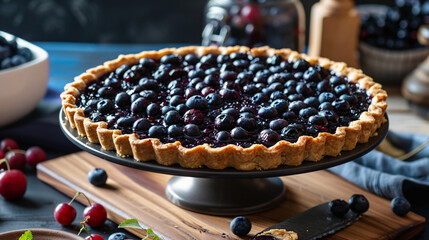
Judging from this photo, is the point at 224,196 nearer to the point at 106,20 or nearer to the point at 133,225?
the point at 133,225

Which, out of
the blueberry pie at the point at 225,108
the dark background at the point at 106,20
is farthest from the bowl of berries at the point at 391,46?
the blueberry pie at the point at 225,108

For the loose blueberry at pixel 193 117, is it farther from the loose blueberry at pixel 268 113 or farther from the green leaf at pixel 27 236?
the green leaf at pixel 27 236

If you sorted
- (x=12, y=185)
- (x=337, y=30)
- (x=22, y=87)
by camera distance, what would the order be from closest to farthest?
(x=12, y=185) → (x=22, y=87) → (x=337, y=30)

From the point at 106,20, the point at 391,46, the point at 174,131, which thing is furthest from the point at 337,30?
the point at 174,131

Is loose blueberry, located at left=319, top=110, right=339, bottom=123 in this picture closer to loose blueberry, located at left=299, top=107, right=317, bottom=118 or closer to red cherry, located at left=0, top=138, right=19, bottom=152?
loose blueberry, located at left=299, top=107, right=317, bottom=118

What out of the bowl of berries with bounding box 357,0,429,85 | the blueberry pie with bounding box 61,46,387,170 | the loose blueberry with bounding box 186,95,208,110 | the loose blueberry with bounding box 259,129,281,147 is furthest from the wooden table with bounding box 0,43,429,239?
the loose blueberry with bounding box 259,129,281,147

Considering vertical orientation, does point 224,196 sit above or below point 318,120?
below

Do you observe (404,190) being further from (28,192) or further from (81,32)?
(81,32)
